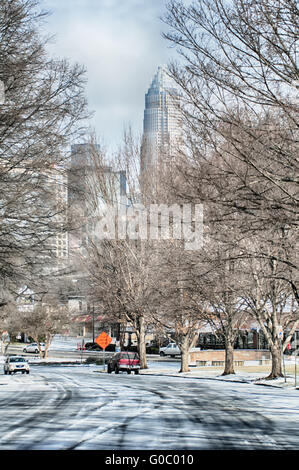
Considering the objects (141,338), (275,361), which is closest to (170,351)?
(141,338)

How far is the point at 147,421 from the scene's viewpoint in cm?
1260

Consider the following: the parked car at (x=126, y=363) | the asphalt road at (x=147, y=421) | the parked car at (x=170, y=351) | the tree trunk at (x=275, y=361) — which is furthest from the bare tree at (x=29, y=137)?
the parked car at (x=170, y=351)

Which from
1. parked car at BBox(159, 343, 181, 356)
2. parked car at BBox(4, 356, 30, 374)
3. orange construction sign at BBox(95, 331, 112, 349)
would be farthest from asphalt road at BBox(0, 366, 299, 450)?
parked car at BBox(159, 343, 181, 356)

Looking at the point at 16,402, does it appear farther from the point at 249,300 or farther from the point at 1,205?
the point at 249,300

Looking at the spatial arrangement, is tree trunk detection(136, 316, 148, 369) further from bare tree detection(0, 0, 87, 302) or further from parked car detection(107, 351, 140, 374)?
bare tree detection(0, 0, 87, 302)

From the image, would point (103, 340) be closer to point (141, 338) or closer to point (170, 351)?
point (141, 338)

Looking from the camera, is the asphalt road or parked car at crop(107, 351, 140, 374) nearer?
the asphalt road

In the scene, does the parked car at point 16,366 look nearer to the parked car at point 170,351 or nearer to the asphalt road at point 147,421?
the asphalt road at point 147,421

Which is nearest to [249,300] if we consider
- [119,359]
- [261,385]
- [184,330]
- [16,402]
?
[261,385]

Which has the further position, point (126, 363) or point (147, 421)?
point (126, 363)

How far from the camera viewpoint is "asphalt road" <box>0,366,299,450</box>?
984 cm

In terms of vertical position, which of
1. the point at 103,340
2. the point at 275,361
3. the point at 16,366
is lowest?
the point at 16,366

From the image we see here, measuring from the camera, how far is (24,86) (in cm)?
1471
